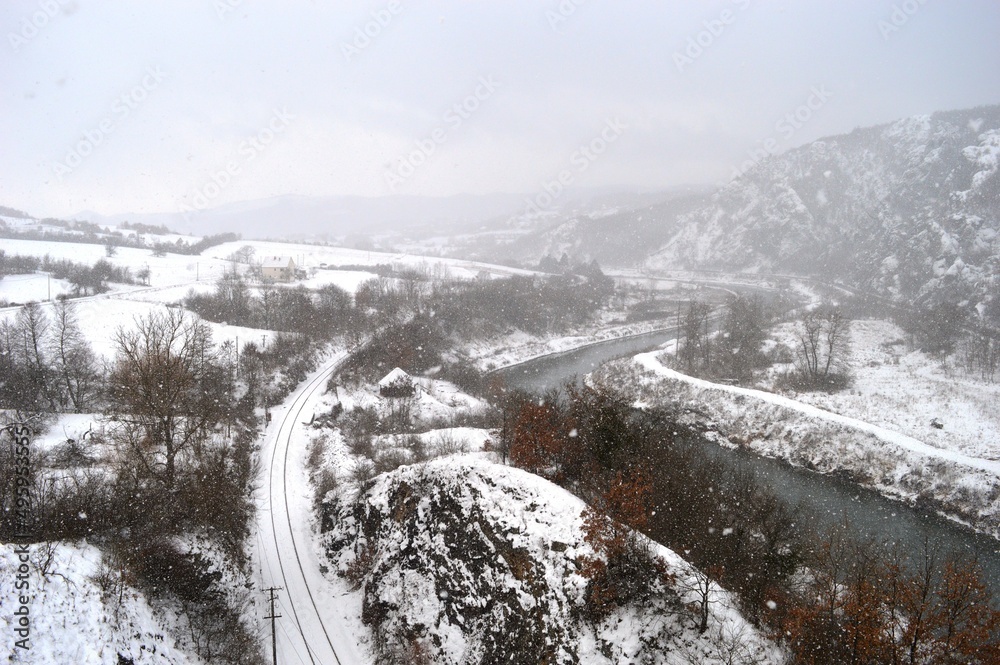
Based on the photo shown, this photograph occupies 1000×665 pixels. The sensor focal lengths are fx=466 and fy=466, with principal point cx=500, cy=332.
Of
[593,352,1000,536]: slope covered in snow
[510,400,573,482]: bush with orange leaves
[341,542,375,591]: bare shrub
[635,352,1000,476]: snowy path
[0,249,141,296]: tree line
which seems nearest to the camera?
[341,542,375,591]: bare shrub

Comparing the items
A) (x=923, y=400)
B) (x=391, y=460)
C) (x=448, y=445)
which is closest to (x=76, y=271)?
(x=391, y=460)

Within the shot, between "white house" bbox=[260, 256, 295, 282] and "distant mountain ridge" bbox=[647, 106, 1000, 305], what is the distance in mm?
106162

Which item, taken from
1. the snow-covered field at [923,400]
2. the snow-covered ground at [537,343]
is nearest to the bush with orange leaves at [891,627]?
the snow-covered field at [923,400]

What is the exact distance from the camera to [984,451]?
1206 inches

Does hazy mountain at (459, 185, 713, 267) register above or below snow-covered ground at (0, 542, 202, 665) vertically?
above

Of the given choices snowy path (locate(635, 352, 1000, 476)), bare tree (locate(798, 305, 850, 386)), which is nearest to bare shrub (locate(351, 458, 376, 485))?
snowy path (locate(635, 352, 1000, 476))

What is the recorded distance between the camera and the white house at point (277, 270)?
8209 cm

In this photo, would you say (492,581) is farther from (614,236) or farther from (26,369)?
(614,236)

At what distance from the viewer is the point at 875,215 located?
115 meters

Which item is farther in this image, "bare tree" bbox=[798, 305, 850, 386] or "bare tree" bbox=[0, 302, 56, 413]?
"bare tree" bbox=[798, 305, 850, 386]

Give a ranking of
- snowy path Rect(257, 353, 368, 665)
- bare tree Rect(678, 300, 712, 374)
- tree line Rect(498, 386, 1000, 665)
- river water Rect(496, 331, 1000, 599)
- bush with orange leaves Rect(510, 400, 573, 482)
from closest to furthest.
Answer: tree line Rect(498, 386, 1000, 665), snowy path Rect(257, 353, 368, 665), river water Rect(496, 331, 1000, 599), bush with orange leaves Rect(510, 400, 573, 482), bare tree Rect(678, 300, 712, 374)

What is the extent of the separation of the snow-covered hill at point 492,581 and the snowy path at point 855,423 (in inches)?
970

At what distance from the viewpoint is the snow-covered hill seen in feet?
48.9

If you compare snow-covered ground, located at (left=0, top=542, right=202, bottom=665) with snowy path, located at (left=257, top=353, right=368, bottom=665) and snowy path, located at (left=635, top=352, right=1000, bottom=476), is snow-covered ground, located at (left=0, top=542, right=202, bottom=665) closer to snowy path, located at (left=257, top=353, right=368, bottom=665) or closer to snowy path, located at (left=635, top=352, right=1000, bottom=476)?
snowy path, located at (left=257, top=353, right=368, bottom=665)
